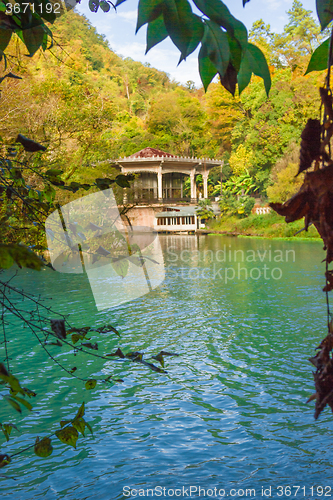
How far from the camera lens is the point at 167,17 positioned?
0.52 meters

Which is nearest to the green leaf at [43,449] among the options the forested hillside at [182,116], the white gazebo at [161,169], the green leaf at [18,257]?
the green leaf at [18,257]

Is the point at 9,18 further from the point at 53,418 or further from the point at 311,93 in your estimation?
the point at 311,93

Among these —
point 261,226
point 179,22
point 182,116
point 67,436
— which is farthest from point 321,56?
point 182,116

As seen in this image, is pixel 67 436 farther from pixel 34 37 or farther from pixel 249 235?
pixel 249 235

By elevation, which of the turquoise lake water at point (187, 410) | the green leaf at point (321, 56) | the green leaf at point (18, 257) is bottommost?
the turquoise lake water at point (187, 410)

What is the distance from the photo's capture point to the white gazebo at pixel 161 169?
27719 millimetres

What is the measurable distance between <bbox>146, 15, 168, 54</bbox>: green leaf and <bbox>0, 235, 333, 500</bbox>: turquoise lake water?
1538 millimetres

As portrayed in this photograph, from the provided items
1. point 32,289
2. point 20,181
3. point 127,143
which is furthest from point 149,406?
point 127,143

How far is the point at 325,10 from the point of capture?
479mm

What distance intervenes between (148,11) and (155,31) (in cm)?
3

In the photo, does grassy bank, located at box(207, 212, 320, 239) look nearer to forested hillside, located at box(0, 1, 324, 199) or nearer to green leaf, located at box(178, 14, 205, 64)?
forested hillside, located at box(0, 1, 324, 199)

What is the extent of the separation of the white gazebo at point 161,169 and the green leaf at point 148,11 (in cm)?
2539

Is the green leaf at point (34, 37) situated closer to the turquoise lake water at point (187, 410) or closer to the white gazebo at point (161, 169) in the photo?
the turquoise lake water at point (187, 410)

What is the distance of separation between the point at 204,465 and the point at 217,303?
5.31 meters
